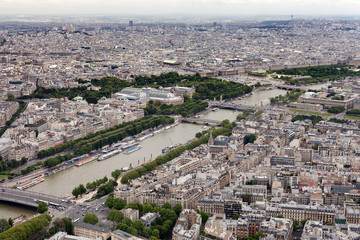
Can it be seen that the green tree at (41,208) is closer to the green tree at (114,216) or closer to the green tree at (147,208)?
the green tree at (114,216)

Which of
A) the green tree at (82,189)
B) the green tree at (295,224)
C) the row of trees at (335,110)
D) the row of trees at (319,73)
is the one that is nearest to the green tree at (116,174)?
the green tree at (82,189)

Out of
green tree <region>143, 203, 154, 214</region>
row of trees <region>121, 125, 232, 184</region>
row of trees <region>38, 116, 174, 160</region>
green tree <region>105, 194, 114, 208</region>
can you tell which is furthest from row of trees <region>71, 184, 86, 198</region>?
row of trees <region>38, 116, 174, 160</region>

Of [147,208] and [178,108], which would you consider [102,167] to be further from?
[178,108]

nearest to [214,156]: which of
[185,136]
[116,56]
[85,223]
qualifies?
[185,136]

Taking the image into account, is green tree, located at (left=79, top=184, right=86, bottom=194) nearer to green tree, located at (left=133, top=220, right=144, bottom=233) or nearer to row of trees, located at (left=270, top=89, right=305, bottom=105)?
green tree, located at (left=133, top=220, right=144, bottom=233)

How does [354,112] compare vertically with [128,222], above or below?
below

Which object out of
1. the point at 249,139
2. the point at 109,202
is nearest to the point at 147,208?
the point at 109,202
